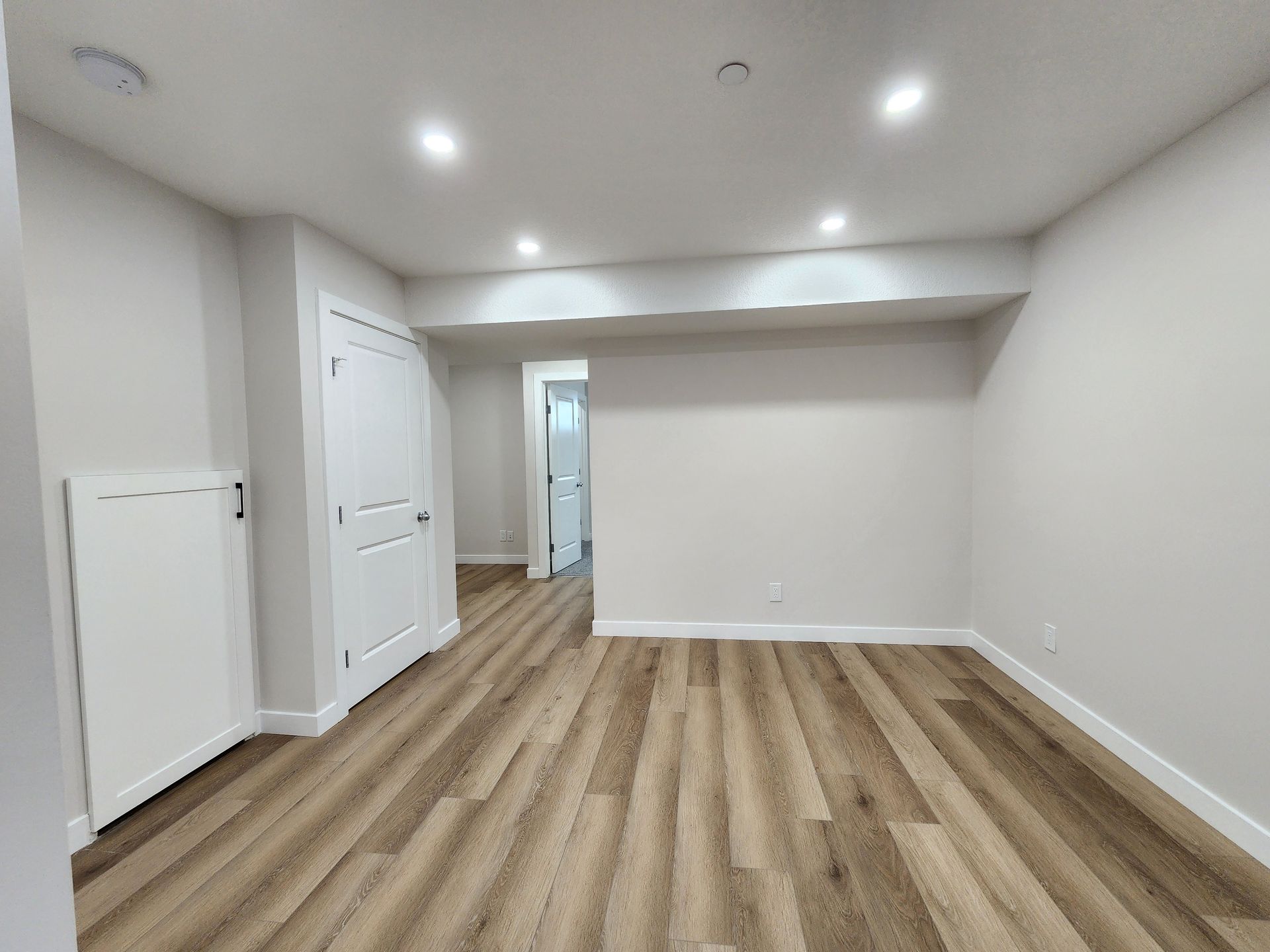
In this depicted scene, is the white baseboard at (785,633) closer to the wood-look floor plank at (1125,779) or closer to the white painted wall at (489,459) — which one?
the wood-look floor plank at (1125,779)

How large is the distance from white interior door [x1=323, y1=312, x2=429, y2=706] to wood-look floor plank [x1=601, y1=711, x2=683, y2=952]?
5.14ft

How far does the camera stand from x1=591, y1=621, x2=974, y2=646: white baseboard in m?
3.26

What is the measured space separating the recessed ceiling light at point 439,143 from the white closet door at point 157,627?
5.20 feet

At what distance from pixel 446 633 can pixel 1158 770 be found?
3.58m

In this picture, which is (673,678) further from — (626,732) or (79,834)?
(79,834)

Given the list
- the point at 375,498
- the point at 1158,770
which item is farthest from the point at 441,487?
the point at 1158,770

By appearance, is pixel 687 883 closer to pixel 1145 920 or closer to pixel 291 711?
pixel 1145 920

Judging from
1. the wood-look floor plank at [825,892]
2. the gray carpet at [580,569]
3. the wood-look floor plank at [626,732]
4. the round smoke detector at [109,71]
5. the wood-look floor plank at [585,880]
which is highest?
the round smoke detector at [109,71]

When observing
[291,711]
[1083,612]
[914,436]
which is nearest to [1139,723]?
[1083,612]

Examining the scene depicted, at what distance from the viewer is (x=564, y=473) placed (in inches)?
225

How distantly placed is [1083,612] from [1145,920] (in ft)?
4.14

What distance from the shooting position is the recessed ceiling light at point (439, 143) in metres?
1.70

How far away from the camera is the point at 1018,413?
2707 mm

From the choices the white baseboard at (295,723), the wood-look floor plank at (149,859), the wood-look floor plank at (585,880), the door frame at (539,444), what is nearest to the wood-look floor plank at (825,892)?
the wood-look floor plank at (585,880)
